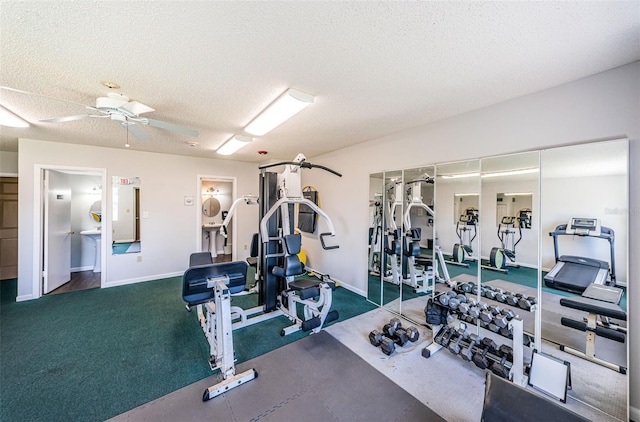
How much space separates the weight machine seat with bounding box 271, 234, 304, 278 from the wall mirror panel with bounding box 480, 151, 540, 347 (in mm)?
2018

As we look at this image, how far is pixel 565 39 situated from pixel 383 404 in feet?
8.92

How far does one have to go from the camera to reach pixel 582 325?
77.2 inches

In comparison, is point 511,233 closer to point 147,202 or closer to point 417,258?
point 417,258

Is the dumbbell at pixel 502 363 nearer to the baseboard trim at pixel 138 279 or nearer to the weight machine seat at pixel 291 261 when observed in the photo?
the weight machine seat at pixel 291 261

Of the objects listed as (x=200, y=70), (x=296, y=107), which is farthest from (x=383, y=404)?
(x=200, y=70)

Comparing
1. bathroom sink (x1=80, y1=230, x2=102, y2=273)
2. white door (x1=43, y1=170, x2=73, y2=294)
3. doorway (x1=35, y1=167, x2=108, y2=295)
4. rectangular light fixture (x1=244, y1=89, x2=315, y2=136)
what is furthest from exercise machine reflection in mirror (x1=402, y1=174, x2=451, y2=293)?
bathroom sink (x1=80, y1=230, x2=102, y2=273)

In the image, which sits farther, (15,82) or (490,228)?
(490,228)

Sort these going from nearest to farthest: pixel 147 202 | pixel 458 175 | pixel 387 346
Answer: pixel 387 346
pixel 458 175
pixel 147 202

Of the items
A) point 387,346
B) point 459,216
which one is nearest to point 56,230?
point 387,346

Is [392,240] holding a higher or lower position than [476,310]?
higher

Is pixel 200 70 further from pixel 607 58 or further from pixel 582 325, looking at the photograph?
pixel 582 325

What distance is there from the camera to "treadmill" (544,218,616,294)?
1777 mm

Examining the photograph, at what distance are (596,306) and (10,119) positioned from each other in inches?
236

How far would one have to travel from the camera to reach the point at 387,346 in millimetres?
2320
